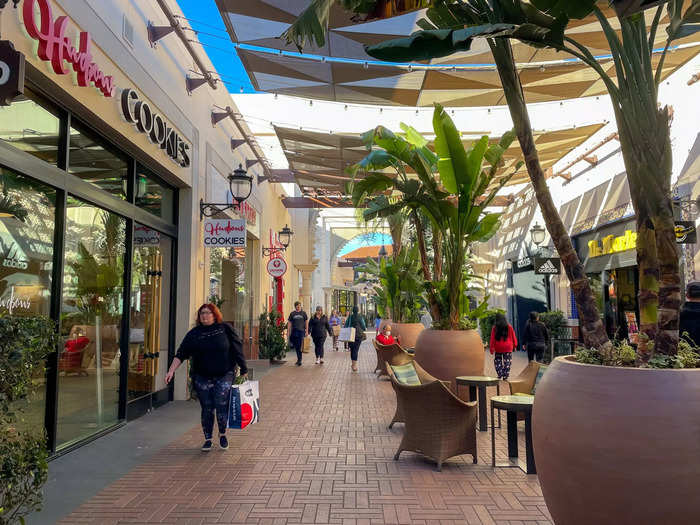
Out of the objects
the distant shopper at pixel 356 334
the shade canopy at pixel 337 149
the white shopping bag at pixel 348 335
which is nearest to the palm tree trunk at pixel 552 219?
the distant shopper at pixel 356 334

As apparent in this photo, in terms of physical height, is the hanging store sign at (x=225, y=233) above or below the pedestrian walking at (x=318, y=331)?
above

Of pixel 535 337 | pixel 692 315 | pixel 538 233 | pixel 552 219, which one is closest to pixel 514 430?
pixel 692 315

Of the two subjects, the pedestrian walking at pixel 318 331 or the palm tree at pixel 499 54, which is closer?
the palm tree at pixel 499 54

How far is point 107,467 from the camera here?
5398mm

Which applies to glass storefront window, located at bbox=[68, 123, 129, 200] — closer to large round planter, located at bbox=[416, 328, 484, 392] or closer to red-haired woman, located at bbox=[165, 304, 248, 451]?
red-haired woman, located at bbox=[165, 304, 248, 451]

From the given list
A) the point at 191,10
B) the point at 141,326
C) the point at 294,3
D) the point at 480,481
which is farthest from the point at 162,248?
the point at 480,481

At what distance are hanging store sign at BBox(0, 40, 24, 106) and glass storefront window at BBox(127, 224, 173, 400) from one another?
4740 millimetres

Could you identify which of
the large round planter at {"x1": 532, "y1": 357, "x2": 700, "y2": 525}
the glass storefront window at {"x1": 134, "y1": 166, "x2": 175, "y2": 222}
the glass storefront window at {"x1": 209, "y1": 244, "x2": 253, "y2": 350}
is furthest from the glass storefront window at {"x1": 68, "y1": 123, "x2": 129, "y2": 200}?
the large round planter at {"x1": 532, "y1": 357, "x2": 700, "y2": 525}

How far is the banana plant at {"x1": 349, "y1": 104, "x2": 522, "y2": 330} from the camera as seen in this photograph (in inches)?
294

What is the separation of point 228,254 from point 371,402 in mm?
6059

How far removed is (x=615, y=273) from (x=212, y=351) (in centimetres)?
1186

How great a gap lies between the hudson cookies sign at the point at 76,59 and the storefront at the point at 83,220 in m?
0.01

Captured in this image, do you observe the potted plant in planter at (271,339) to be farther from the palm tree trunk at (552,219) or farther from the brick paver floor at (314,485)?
the palm tree trunk at (552,219)

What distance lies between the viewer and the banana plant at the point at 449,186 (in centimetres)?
747
